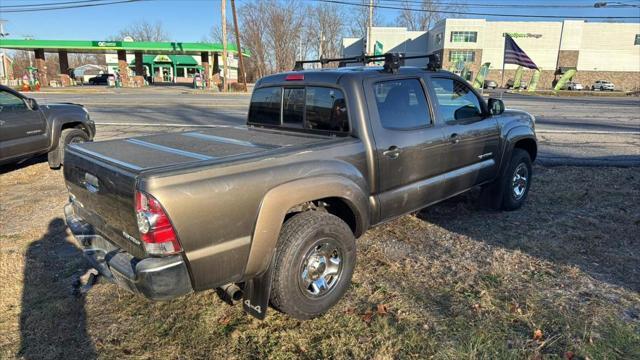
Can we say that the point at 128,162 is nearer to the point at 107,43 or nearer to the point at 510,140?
the point at 510,140

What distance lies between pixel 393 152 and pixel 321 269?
3.84 feet

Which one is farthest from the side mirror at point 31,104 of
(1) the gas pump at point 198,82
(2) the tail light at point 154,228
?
(1) the gas pump at point 198,82

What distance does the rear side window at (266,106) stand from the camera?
408cm

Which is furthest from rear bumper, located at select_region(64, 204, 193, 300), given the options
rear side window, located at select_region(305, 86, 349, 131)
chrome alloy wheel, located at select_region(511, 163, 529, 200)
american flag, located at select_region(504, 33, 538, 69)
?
american flag, located at select_region(504, 33, 538, 69)

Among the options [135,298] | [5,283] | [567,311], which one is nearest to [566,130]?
[567,311]

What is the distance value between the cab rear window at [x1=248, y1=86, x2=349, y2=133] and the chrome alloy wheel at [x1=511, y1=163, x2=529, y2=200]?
2.86 meters

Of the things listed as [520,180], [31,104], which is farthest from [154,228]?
[31,104]

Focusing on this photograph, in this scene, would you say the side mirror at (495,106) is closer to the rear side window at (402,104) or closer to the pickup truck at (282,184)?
the pickup truck at (282,184)

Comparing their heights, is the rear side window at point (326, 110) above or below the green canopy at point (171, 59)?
below

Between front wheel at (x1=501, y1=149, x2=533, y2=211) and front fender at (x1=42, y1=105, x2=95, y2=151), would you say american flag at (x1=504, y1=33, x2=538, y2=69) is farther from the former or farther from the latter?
front fender at (x1=42, y1=105, x2=95, y2=151)

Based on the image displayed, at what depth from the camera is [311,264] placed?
119 inches

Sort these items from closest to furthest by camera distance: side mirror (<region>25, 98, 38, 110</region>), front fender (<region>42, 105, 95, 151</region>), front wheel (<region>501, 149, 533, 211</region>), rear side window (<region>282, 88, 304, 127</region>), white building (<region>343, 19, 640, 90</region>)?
rear side window (<region>282, 88, 304, 127</region>)
front wheel (<region>501, 149, 533, 211</region>)
side mirror (<region>25, 98, 38, 110</region>)
front fender (<region>42, 105, 95, 151</region>)
white building (<region>343, 19, 640, 90</region>)

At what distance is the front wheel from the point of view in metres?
5.05

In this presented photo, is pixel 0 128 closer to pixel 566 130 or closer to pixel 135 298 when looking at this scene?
pixel 135 298
